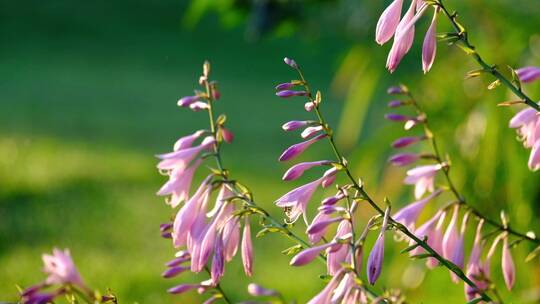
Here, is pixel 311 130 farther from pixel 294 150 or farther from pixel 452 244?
pixel 452 244

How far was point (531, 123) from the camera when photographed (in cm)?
133

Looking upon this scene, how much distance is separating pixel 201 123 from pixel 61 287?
20.9ft

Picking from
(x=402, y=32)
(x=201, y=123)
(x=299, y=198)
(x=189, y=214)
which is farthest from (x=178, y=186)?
(x=201, y=123)

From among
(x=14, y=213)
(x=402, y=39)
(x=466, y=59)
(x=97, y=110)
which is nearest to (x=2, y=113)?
(x=97, y=110)

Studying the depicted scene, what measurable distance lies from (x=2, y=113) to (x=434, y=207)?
4.21 metres

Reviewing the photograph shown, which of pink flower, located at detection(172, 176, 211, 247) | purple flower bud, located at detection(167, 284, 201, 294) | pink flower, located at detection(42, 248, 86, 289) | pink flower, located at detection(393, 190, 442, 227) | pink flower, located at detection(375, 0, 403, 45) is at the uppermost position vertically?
pink flower, located at detection(375, 0, 403, 45)

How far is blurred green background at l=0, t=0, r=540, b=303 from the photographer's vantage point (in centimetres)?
339

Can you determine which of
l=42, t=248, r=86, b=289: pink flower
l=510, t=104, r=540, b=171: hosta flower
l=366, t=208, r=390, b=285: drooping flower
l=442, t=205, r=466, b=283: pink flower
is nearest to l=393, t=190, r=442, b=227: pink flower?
l=442, t=205, r=466, b=283: pink flower

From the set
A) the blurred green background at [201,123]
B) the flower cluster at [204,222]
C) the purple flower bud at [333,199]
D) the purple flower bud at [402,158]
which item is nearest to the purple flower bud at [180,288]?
the flower cluster at [204,222]

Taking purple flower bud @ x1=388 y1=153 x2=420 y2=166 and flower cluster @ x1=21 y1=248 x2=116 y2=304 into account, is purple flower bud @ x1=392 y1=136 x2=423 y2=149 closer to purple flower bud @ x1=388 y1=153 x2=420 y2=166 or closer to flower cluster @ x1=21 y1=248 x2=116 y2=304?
purple flower bud @ x1=388 y1=153 x2=420 y2=166

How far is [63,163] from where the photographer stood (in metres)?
5.78

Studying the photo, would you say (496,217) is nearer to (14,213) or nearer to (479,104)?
(479,104)

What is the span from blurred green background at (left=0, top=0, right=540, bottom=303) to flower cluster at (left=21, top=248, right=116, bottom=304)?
69cm

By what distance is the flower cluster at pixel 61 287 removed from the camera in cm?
103
